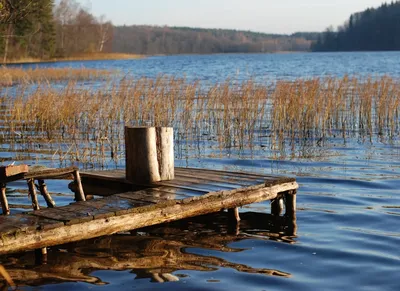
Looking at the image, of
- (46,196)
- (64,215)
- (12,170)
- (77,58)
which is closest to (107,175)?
(46,196)

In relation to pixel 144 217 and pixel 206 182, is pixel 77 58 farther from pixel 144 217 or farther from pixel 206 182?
pixel 144 217

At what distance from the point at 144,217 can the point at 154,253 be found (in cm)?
40

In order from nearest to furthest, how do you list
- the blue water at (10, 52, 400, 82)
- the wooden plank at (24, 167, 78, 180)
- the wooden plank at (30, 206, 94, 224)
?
the wooden plank at (30, 206, 94, 224), the wooden plank at (24, 167, 78, 180), the blue water at (10, 52, 400, 82)

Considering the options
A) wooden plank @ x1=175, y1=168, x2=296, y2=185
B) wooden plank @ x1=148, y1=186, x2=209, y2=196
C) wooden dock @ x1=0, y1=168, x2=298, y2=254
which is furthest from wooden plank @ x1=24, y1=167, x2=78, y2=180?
wooden plank @ x1=175, y1=168, x2=296, y2=185

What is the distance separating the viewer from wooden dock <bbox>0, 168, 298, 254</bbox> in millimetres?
5250

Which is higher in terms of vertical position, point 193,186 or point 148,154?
point 148,154

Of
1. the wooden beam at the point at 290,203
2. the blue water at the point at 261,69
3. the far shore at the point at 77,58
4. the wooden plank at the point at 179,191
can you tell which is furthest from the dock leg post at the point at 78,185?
the far shore at the point at 77,58

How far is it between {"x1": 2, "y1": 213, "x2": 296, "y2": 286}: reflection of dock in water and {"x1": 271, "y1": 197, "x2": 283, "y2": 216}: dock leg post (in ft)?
0.55

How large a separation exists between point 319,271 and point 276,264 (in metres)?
0.40

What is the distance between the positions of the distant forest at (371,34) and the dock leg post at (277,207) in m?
109

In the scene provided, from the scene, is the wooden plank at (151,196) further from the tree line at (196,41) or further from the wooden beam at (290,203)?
the tree line at (196,41)

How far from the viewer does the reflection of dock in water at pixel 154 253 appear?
5473mm

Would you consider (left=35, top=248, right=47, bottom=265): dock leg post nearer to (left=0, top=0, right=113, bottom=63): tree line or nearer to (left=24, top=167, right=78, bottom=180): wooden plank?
(left=24, top=167, right=78, bottom=180): wooden plank

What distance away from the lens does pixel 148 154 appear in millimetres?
7008
